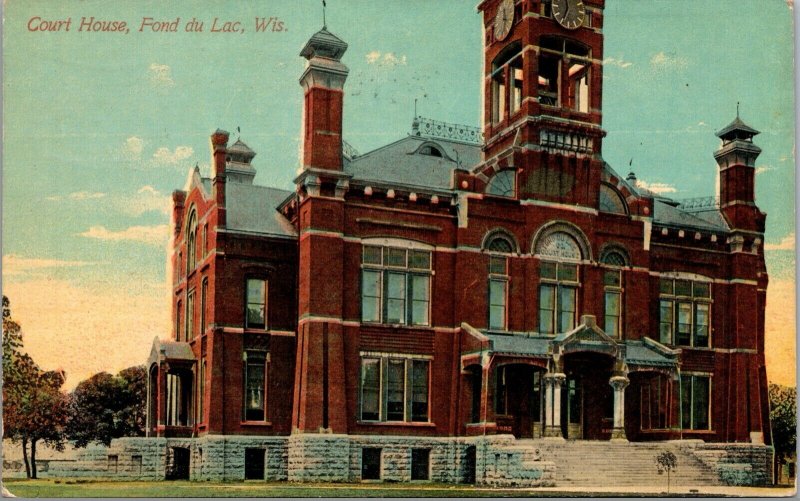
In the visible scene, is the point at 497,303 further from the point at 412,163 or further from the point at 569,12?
the point at 569,12

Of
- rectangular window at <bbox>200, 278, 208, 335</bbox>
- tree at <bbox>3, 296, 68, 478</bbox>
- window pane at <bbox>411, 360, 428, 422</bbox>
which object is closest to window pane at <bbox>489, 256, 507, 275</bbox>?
window pane at <bbox>411, 360, 428, 422</bbox>

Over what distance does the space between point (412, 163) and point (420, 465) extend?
9.65 m

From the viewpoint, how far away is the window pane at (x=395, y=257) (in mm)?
33719

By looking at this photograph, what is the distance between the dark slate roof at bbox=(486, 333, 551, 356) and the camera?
32.9 meters

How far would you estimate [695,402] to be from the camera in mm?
37250

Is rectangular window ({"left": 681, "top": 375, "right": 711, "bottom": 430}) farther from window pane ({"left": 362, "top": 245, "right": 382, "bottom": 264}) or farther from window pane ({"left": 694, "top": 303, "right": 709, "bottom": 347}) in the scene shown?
window pane ({"left": 362, "top": 245, "right": 382, "bottom": 264})

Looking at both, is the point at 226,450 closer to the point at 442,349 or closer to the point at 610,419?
the point at 442,349

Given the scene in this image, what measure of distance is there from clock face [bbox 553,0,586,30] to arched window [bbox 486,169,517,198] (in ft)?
16.6

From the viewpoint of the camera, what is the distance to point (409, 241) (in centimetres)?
3397

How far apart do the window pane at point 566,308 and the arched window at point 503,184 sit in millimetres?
3517

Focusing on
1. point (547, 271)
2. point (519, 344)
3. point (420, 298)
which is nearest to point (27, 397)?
point (420, 298)

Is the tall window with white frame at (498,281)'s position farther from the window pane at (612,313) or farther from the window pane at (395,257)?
the window pane at (612,313)

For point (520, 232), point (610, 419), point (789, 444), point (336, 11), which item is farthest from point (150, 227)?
point (789, 444)

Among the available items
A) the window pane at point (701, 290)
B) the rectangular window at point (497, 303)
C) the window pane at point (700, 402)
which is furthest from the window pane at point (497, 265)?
the window pane at point (700, 402)
